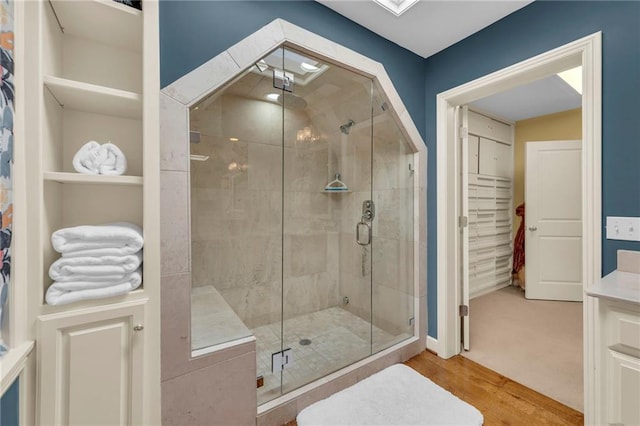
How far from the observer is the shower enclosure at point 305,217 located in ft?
6.53

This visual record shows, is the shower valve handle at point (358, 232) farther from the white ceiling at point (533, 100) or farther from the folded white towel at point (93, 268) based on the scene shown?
the white ceiling at point (533, 100)

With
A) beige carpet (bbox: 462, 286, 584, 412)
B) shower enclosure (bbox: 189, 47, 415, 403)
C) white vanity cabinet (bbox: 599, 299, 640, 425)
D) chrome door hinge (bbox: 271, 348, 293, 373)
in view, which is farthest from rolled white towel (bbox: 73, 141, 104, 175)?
beige carpet (bbox: 462, 286, 584, 412)

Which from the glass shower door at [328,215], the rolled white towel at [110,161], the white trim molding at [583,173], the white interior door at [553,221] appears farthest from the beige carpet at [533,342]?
the rolled white towel at [110,161]

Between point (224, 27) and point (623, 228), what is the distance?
2.38m

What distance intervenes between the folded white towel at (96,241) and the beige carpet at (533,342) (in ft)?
8.42

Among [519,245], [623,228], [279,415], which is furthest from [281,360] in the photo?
[519,245]

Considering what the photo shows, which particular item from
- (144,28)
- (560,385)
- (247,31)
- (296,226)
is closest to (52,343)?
(144,28)

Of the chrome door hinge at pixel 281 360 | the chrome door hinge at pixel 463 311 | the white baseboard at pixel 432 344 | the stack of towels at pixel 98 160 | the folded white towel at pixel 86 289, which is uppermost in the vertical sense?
the stack of towels at pixel 98 160

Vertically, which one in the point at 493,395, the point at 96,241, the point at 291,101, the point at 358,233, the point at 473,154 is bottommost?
the point at 493,395

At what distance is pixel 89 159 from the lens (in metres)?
1.08

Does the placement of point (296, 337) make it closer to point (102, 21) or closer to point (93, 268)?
point (93, 268)

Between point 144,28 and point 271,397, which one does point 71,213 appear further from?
point 271,397

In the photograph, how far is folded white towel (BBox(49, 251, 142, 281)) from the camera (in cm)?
98

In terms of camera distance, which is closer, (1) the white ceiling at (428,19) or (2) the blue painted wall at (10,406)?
(2) the blue painted wall at (10,406)
